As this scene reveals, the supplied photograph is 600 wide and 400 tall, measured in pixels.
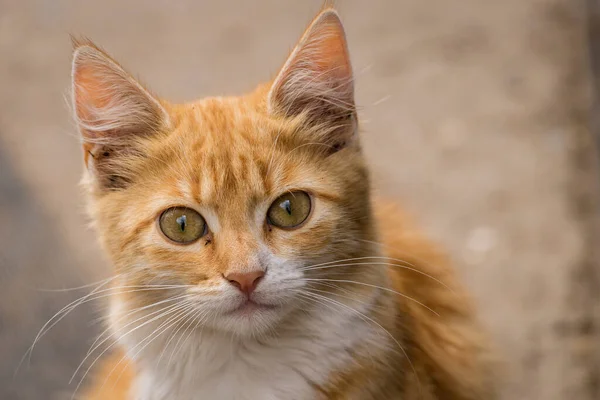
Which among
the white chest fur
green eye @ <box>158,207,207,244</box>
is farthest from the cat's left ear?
the white chest fur

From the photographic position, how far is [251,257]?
4.91 ft

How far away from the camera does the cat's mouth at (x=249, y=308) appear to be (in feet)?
5.04

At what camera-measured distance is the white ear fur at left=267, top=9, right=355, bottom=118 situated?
1.65 meters

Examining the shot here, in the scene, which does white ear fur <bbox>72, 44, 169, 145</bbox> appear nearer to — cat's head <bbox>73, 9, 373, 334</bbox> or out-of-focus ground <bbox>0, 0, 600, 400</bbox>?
cat's head <bbox>73, 9, 373, 334</bbox>

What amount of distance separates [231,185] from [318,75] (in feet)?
1.09

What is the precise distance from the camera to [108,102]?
66.9 inches

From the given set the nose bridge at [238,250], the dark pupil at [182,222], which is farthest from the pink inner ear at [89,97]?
the nose bridge at [238,250]

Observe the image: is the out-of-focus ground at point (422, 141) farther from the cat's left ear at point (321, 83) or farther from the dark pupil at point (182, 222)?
the dark pupil at point (182, 222)

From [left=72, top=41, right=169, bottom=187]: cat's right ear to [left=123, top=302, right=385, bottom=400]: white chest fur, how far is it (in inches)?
17.4

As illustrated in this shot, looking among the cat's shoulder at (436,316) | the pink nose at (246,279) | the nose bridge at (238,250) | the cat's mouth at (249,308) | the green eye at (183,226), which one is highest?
the green eye at (183,226)

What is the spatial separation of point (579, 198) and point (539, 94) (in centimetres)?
71

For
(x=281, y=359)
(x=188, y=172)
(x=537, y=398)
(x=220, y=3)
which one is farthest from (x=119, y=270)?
(x=220, y=3)

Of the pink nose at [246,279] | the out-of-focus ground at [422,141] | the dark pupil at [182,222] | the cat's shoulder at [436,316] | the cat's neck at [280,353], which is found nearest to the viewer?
the pink nose at [246,279]

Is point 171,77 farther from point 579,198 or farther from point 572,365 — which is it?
point 572,365
